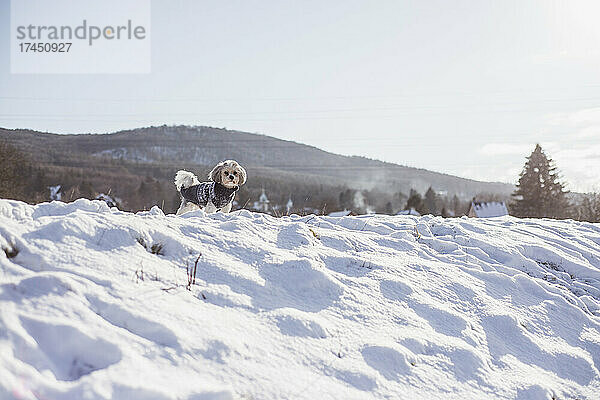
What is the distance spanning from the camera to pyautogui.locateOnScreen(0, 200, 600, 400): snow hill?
1710 millimetres

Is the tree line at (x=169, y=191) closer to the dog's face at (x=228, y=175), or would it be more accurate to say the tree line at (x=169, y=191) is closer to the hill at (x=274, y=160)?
the dog's face at (x=228, y=175)

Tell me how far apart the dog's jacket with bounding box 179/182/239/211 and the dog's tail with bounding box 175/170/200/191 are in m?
0.68

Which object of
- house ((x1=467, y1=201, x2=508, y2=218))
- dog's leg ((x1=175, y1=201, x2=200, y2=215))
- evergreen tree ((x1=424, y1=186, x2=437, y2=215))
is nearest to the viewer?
dog's leg ((x1=175, y1=201, x2=200, y2=215))

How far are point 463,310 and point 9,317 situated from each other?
10.1 ft

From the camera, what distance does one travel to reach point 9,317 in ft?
5.48

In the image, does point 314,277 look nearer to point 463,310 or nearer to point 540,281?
point 463,310

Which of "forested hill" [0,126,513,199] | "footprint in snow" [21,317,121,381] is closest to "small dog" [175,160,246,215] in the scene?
"footprint in snow" [21,317,121,381]

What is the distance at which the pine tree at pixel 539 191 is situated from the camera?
32812mm

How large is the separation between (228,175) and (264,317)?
5351 millimetres

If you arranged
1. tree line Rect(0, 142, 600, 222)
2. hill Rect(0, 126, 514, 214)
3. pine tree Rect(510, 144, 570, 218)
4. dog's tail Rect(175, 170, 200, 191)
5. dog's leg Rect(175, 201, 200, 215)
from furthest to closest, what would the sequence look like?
hill Rect(0, 126, 514, 214), pine tree Rect(510, 144, 570, 218), tree line Rect(0, 142, 600, 222), dog's tail Rect(175, 170, 200, 191), dog's leg Rect(175, 201, 200, 215)

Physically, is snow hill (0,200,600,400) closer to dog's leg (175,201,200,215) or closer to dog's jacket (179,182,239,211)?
dog's jacket (179,182,239,211)

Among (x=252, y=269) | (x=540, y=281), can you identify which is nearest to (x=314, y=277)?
(x=252, y=269)

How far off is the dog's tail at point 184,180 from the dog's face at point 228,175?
1.65ft

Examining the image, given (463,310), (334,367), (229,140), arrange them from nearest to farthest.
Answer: (334,367)
(463,310)
(229,140)
